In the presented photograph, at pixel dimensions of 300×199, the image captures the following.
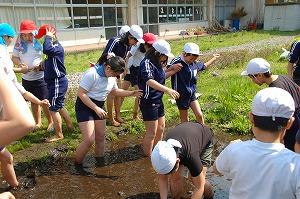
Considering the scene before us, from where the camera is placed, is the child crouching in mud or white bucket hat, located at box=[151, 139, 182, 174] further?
the child crouching in mud

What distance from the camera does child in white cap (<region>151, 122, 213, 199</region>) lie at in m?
3.23

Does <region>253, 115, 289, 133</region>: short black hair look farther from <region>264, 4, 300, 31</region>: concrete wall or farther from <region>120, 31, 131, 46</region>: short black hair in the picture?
<region>264, 4, 300, 31</region>: concrete wall

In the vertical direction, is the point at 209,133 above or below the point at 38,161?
above

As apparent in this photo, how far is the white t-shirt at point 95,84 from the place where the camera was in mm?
4855

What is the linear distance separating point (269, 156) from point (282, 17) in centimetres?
2770

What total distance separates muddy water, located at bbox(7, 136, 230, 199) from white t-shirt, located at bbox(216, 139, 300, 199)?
2.24m

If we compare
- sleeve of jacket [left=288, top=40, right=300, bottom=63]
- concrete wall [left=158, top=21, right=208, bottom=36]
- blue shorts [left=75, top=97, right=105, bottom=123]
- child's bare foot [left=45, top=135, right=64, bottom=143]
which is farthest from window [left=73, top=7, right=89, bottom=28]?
sleeve of jacket [left=288, top=40, right=300, bottom=63]

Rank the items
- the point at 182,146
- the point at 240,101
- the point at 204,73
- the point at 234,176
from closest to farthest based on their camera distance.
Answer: the point at 234,176, the point at 182,146, the point at 240,101, the point at 204,73

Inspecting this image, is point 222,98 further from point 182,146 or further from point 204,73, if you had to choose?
point 182,146

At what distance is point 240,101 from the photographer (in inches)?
291

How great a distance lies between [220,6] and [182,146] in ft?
95.9

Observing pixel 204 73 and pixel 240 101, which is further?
pixel 204 73

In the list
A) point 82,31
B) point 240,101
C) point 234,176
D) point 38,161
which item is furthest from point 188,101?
point 82,31

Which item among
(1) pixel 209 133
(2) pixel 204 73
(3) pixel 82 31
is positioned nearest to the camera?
(1) pixel 209 133
